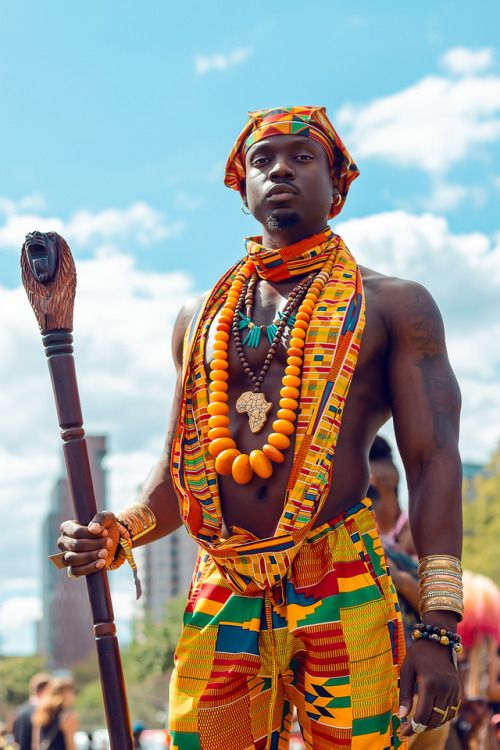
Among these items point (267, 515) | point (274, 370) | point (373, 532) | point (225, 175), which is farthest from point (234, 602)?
point (225, 175)

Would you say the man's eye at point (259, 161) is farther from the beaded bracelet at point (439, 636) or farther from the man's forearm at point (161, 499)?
the beaded bracelet at point (439, 636)

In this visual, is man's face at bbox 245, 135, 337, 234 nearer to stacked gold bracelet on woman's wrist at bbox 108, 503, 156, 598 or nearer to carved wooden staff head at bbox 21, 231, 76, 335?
carved wooden staff head at bbox 21, 231, 76, 335

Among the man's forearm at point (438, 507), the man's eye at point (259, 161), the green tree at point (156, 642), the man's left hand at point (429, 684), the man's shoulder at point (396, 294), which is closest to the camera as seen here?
the man's left hand at point (429, 684)

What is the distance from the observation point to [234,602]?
3.51m

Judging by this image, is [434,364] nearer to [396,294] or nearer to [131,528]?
[396,294]

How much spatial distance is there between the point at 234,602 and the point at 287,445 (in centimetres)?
57

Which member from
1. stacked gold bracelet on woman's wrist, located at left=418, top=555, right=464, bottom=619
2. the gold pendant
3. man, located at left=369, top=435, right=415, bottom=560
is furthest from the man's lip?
man, located at left=369, top=435, right=415, bottom=560

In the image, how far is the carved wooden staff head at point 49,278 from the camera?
150 inches

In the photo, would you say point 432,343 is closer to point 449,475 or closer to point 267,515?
point 449,475

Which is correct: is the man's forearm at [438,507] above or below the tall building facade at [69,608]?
below

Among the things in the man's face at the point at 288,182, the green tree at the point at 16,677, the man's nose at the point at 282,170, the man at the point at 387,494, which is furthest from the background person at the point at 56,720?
the green tree at the point at 16,677

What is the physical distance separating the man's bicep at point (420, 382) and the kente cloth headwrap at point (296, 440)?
16 centimetres

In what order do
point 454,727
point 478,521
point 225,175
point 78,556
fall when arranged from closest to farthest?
point 78,556, point 225,175, point 454,727, point 478,521

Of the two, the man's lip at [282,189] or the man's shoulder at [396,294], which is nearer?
the man's shoulder at [396,294]
